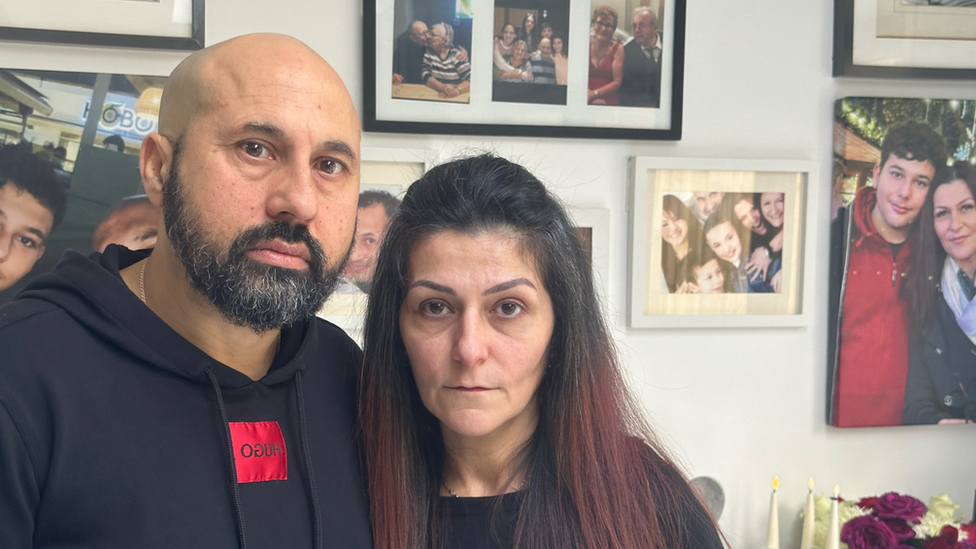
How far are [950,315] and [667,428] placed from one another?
76cm

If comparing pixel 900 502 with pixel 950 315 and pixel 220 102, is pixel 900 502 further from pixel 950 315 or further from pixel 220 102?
pixel 220 102

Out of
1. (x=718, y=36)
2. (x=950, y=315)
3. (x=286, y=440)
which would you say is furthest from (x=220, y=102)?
(x=950, y=315)

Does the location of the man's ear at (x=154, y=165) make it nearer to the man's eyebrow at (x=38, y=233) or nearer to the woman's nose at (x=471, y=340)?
the woman's nose at (x=471, y=340)

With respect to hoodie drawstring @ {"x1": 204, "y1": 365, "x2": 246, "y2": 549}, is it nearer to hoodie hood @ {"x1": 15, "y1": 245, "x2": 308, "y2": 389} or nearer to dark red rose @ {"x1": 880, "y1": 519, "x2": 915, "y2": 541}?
hoodie hood @ {"x1": 15, "y1": 245, "x2": 308, "y2": 389}

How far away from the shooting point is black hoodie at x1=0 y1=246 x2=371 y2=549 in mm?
748

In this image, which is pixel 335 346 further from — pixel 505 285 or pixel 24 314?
pixel 24 314

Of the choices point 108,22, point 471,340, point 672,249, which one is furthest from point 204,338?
point 672,249

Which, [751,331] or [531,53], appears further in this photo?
[751,331]

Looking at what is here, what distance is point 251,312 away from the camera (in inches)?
34.1

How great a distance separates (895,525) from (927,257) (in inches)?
25.4

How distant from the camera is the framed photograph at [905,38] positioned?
1.65 metres

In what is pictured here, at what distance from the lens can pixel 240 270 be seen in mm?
854

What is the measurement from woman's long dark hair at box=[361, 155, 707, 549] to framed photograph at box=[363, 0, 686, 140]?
51 cm

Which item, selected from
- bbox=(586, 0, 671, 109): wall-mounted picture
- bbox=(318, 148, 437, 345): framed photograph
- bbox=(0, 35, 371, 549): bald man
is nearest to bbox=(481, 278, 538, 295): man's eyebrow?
bbox=(0, 35, 371, 549): bald man
